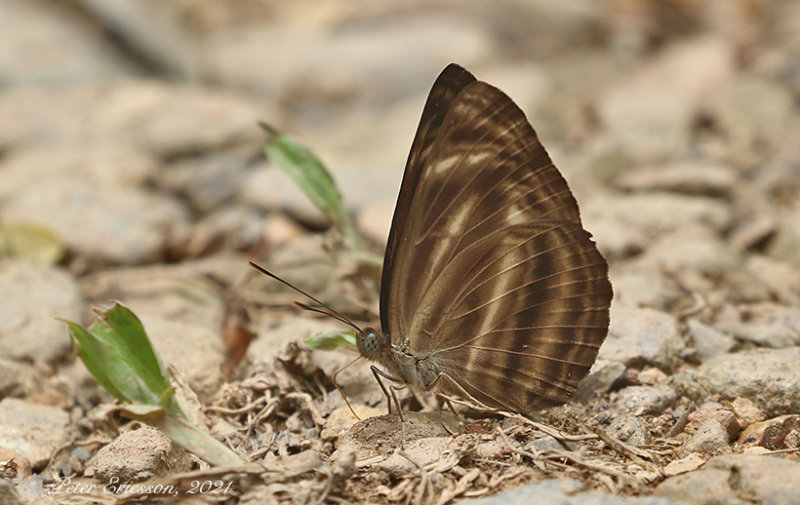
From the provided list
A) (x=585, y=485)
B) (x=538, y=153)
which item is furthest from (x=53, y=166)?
(x=585, y=485)

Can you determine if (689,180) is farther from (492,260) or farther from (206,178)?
(206,178)

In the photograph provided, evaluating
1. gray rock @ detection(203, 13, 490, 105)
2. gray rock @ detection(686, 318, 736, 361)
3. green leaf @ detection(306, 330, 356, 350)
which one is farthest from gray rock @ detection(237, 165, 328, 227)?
gray rock @ detection(203, 13, 490, 105)

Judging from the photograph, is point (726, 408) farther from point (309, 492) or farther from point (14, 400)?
point (14, 400)

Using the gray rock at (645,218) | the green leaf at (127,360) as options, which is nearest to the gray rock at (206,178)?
the gray rock at (645,218)

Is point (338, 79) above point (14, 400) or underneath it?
above

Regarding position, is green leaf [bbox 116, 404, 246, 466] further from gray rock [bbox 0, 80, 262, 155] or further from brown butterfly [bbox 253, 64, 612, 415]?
gray rock [bbox 0, 80, 262, 155]

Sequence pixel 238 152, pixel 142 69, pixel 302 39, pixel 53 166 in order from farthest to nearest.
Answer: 1. pixel 302 39
2. pixel 142 69
3. pixel 238 152
4. pixel 53 166

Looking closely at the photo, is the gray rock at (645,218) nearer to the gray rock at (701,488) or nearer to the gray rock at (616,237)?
the gray rock at (616,237)
